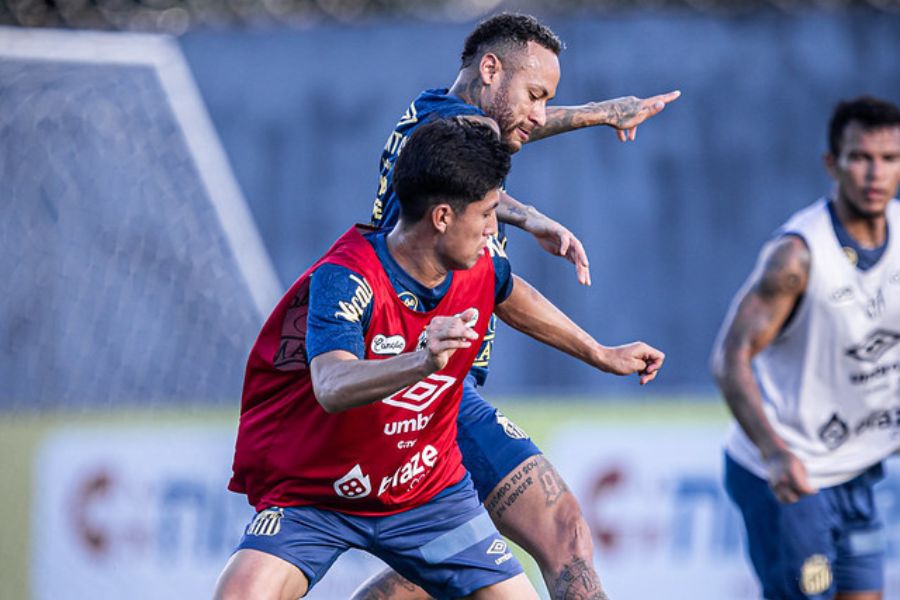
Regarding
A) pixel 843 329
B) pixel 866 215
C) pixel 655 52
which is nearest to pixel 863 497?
pixel 843 329

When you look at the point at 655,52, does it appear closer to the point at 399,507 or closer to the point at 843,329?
the point at 843,329

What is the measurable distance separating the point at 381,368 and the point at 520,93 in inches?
65.5

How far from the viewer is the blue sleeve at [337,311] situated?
4.09 meters

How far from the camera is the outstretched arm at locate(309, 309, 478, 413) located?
370cm

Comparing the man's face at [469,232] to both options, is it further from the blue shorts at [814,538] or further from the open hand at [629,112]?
the blue shorts at [814,538]

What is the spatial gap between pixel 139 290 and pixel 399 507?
546cm

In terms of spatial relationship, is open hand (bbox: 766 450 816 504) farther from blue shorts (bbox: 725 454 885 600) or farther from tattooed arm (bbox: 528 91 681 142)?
tattooed arm (bbox: 528 91 681 142)

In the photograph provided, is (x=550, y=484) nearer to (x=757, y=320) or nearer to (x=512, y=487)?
(x=512, y=487)

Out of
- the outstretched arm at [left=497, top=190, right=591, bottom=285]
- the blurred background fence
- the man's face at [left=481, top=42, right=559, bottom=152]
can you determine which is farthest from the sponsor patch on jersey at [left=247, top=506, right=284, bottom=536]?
the blurred background fence

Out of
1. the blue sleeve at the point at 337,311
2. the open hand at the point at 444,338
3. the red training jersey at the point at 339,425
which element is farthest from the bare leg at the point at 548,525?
the open hand at the point at 444,338

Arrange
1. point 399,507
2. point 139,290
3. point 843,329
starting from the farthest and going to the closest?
point 139,290 → point 843,329 → point 399,507

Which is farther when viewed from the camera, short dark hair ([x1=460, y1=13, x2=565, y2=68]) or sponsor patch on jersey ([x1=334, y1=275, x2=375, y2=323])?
short dark hair ([x1=460, y1=13, x2=565, y2=68])

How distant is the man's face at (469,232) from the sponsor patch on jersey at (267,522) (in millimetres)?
1012

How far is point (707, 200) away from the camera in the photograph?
9156mm
